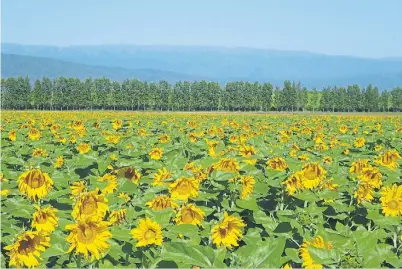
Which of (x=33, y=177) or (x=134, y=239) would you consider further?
(x=33, y=177)

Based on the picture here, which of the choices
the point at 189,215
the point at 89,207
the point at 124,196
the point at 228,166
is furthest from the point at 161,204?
the point at 228,166

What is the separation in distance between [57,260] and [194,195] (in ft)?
4.41

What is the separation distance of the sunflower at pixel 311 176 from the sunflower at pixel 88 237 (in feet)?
8.59

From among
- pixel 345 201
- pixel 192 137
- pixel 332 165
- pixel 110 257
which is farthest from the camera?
pixel 192 137

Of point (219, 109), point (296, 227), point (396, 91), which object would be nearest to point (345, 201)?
point (296, 227)

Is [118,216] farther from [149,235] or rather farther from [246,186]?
[246,186]

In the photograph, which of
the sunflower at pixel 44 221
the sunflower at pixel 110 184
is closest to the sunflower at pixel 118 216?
the sunflower at pixel 44 221

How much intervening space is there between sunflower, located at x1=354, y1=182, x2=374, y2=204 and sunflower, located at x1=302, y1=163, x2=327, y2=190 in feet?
1.31

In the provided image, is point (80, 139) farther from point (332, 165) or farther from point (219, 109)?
point (219, 109)

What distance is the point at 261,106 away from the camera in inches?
5022

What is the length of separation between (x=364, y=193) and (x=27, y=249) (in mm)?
3409

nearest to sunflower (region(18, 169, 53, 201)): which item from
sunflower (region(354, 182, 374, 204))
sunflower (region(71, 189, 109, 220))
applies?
sunflower (region(71, 189, 109, 220))

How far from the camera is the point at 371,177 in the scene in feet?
17.8

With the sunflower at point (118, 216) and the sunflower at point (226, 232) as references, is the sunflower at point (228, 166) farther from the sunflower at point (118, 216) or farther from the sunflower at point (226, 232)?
the sunflower at point (226, 232)
